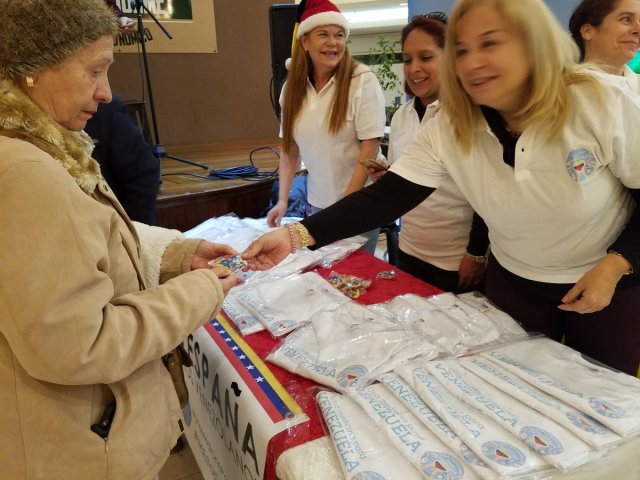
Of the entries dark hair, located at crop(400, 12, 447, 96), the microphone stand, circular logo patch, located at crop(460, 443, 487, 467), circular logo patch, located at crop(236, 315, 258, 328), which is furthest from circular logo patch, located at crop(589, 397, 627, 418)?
the microphone stand

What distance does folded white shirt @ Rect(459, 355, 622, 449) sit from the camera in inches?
28.8

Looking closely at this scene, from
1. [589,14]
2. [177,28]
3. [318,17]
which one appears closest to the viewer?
[589,14]

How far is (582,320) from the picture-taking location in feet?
3.72

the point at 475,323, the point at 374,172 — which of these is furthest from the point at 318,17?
the point at 475,323

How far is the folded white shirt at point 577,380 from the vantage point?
764 millimetres

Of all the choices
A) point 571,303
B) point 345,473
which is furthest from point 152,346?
point 571,303

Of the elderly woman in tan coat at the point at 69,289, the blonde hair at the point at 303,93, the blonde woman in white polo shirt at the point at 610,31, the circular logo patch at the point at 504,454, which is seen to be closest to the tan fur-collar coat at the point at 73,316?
the elderly woman in tan coat at the point at 69,289

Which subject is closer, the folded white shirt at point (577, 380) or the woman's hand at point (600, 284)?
the folded white shirt at point (577, 380)

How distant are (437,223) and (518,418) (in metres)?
0.91

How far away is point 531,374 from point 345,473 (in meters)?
0.41

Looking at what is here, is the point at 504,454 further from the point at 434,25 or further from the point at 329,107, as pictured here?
→ the point at 329,107

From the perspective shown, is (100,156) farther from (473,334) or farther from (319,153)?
(473,334)

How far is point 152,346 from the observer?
0.75 meters

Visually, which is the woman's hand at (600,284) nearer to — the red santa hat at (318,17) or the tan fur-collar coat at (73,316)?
the tan fur-collar coat at (73,316)
